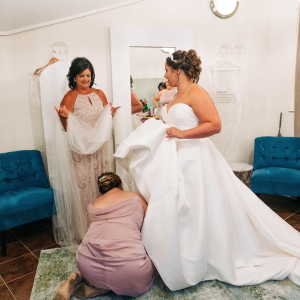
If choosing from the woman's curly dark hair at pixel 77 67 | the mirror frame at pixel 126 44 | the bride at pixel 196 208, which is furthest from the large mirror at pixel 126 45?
the bride at pixel 196 208

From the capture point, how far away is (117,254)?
178 centimetres

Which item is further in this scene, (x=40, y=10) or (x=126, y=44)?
(x=126, y=44)

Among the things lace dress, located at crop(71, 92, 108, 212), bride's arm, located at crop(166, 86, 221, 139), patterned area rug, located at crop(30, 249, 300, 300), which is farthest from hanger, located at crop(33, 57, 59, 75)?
patterned area rug, located at crop(30, 249, 300, 300)

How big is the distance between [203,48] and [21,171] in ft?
8.09

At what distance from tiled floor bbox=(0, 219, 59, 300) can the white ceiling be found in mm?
2064

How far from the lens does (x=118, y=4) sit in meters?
3.17

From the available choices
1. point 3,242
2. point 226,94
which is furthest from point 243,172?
point 3,242

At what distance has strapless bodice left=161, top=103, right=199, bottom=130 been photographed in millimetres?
2139

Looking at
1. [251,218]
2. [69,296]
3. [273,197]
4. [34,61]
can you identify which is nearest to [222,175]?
[251,218]

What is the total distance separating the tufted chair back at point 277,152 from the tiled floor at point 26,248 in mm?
496

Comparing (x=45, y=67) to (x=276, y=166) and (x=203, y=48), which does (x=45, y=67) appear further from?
(x=276, y=166)

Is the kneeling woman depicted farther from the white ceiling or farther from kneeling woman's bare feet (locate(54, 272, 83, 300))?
the white ceiling

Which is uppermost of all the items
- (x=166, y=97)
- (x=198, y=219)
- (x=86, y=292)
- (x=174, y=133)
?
(x=166, y=97)

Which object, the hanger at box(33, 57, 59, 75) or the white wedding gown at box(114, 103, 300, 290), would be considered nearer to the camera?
the white wedding gown at box(114, 103, 300, 290)
